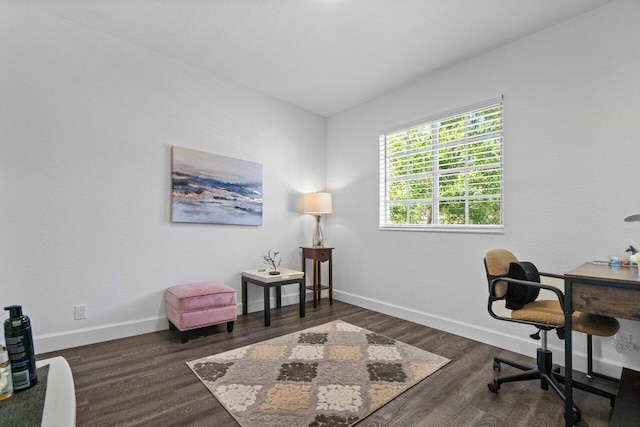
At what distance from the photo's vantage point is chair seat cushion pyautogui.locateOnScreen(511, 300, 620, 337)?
1.84 meters

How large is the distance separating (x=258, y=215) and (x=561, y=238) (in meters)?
3.08

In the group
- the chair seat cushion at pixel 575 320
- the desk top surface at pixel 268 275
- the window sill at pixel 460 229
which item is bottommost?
the desk top surface at pixel 268 275

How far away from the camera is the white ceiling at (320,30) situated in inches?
95.7

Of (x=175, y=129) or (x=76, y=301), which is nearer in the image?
(x=76, y=301)

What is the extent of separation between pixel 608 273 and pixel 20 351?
103 inches

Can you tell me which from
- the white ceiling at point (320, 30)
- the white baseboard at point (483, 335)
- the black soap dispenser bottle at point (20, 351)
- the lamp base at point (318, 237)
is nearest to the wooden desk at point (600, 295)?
the white baseboard at point (483, 335)

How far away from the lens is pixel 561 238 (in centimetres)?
250

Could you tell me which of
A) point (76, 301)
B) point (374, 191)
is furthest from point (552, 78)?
point (76, 301)

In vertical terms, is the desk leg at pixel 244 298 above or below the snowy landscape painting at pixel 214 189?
below

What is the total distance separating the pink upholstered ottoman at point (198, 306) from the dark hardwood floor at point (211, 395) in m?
0.16

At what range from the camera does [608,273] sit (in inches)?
67.2

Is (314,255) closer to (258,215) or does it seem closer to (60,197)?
(258,215)

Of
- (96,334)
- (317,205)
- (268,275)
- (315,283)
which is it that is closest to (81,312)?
(96,334)

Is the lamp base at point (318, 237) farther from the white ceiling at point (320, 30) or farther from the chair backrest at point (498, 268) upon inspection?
the chair backrest at point (498, 268)
